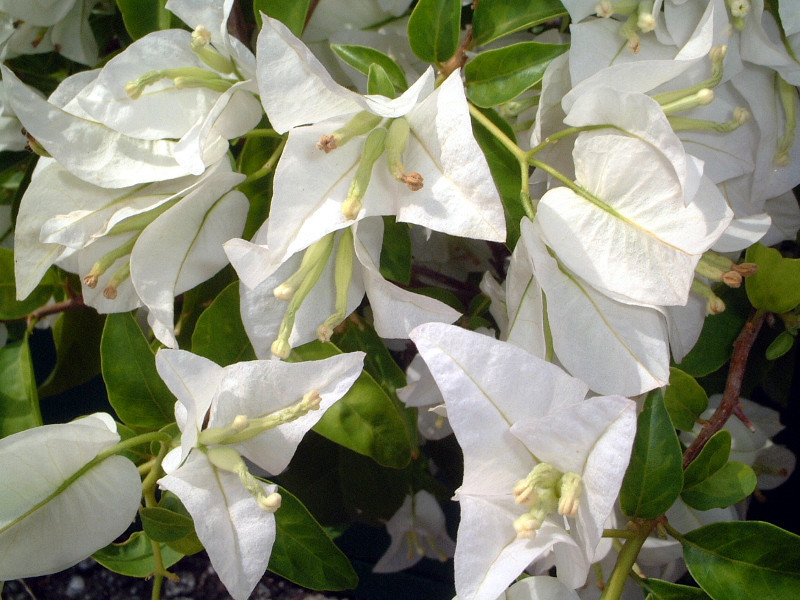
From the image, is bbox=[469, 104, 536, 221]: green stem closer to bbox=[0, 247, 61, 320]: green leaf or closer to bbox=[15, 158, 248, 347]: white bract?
bbox=[15, 158, 248, 347]: white bract

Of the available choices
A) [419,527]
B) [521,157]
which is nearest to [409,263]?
[521,157]

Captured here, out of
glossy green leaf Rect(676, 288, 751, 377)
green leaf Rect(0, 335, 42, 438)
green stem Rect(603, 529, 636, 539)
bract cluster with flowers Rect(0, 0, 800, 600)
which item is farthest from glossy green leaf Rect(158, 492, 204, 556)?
glossy green leaf Rect(676, 288, 751, 377)

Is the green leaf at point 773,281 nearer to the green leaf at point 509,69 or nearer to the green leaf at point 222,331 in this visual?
the green leaf at point 509,69

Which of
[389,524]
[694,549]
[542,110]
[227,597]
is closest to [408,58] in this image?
[542,110]

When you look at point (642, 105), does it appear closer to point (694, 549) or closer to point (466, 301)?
point (694, 549)

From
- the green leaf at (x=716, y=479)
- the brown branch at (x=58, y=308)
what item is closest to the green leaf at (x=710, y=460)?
the green leaf at (x=716, y=479)
